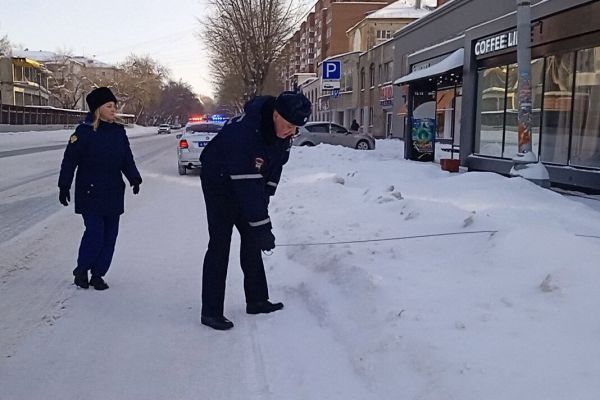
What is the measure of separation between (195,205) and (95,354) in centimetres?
712

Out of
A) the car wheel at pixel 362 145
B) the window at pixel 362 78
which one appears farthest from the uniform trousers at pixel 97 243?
the window at pixel 362 78

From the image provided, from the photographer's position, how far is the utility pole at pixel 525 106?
9812 mm

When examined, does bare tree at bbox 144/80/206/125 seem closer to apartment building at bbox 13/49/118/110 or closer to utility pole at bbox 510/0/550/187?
apartment building at bbox 13/49/118/110

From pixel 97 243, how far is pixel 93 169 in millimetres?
658

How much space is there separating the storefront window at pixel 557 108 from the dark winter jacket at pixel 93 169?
10071mm

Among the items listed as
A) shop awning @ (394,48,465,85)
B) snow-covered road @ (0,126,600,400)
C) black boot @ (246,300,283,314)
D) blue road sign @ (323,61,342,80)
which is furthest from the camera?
blue road sign @ (323,61,342,80)

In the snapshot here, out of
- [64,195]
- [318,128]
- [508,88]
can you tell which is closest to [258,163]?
[64,195]

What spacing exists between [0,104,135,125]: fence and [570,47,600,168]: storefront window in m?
39.5

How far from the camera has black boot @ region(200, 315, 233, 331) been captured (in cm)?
475

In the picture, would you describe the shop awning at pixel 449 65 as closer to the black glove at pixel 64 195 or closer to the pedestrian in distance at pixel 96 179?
the pedestrian in distance at pixel 96 179

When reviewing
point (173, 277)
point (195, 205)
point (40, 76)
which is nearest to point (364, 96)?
point (195, 205)

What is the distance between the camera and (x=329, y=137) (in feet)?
91.8

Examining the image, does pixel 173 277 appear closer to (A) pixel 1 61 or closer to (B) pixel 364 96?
(B) pixel 364 96

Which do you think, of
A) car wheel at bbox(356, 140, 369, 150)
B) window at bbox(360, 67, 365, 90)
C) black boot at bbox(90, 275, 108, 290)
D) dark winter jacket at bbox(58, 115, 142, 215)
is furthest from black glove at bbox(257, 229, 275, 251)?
window at bbox(360, 67, 365, 90)
